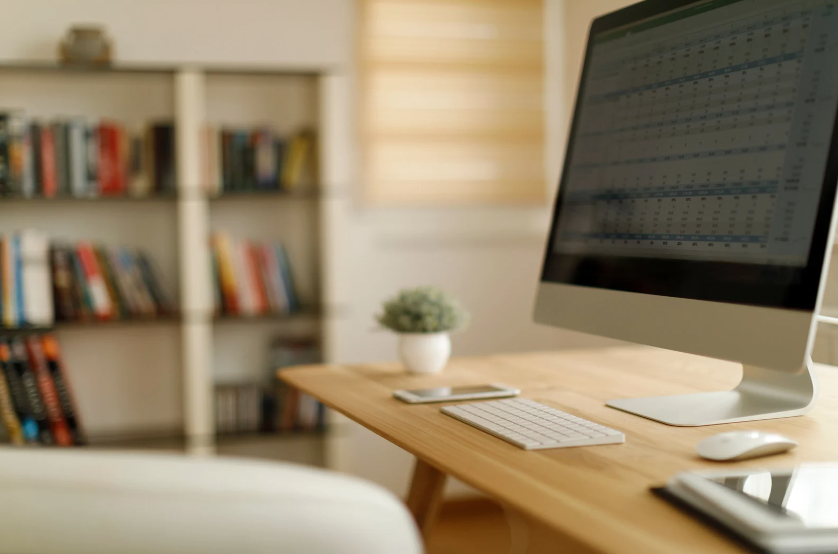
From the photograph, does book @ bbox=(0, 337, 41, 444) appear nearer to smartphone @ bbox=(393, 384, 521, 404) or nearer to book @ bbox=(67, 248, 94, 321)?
book @ bbox=(67, 248, 94, 321)

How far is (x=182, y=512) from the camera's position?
1.43 feet

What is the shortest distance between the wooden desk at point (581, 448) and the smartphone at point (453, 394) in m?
0.02

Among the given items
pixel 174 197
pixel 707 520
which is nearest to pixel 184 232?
pixel 174 197

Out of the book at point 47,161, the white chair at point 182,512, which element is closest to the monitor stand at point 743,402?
the white chair at point 182,512

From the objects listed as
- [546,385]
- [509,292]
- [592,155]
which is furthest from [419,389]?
[509,292]

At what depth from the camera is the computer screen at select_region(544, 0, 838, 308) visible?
1063 mm

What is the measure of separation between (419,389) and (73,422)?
1.73 meters

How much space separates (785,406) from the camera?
3.99ft

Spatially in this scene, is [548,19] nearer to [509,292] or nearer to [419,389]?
[509,292]

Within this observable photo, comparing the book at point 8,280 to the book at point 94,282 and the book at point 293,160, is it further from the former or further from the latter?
the book at point 293,160

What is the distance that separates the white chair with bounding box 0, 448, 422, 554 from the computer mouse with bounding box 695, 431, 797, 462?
24.2 inches

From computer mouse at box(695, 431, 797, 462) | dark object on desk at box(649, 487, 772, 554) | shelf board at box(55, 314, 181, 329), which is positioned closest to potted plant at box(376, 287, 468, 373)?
computer mouse at box(695, 431, 797, 462)

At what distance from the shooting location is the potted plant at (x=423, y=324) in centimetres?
165

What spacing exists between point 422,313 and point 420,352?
0.08 metres
